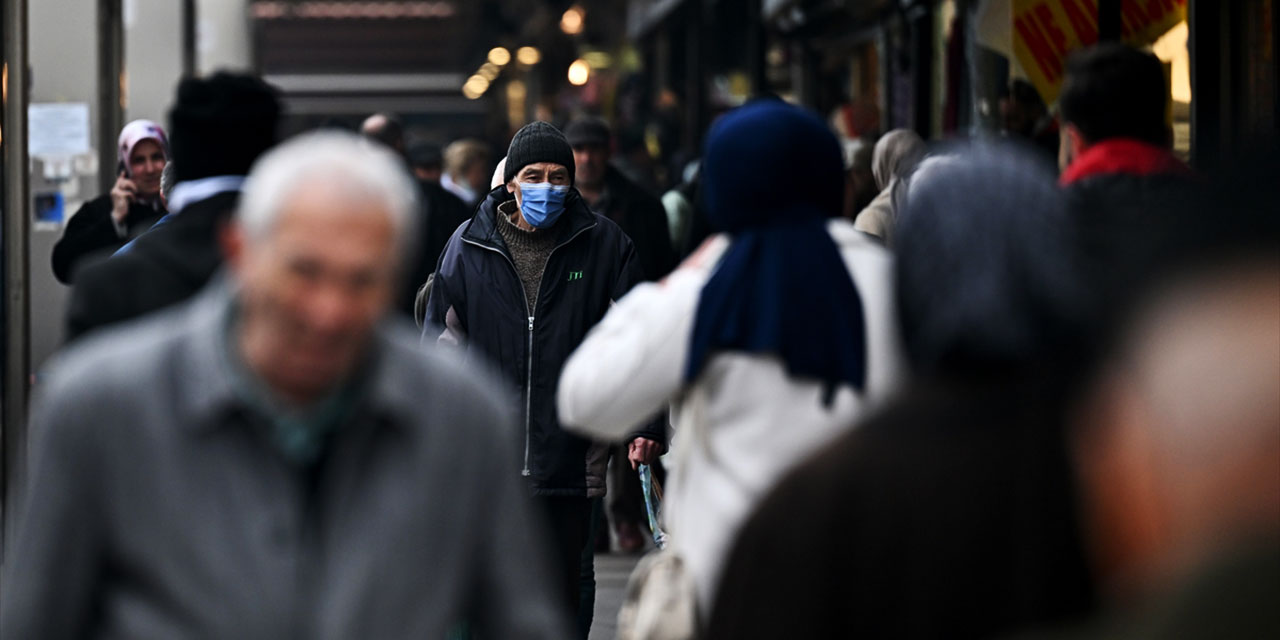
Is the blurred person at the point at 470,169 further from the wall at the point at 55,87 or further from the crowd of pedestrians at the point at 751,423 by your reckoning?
the crowd of pedestrians at the point at 751,423

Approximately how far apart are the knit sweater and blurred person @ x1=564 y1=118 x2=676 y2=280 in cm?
317

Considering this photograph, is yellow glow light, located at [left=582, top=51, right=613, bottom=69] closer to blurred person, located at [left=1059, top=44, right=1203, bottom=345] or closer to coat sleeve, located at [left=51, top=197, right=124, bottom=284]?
coat sleeve, located at [left=51, top=197, right=124, bottom=284]

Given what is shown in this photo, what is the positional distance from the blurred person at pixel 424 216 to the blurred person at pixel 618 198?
59cm

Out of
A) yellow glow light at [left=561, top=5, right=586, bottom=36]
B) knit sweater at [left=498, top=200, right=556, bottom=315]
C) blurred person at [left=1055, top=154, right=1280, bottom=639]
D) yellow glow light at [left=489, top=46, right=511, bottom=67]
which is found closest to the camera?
blurred person at [left=1055, top=154, right=1280, bottom=639]

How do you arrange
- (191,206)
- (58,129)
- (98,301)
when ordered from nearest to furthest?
(98,301), (191,206), (58,129)

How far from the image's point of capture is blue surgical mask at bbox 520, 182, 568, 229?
6.46m

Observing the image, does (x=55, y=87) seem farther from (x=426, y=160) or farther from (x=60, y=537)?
(x=60, y=537)

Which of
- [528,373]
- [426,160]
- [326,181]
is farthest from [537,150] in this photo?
[426,160]

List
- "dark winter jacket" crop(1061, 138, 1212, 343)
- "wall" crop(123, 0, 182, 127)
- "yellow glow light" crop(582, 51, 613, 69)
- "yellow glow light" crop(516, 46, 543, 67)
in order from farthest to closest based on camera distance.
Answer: "yellow glow light" crop(516, 46, 543, 67) < "yellow glow light" crop(582, 51, 613, 69) < "wall" crop(123, 0, 182, 127) < "dark winter jacket" crop(1061, 138, 1212, 343)

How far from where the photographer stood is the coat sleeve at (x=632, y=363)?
11.6ft

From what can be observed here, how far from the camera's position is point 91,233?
7898 millimetres

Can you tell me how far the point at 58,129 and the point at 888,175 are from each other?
17.3ft

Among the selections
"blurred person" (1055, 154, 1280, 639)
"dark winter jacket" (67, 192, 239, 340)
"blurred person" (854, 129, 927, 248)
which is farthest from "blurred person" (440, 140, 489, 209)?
"blurred person" (1055, 154, 1280, 639)

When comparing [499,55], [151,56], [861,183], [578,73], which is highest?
[499,55]
